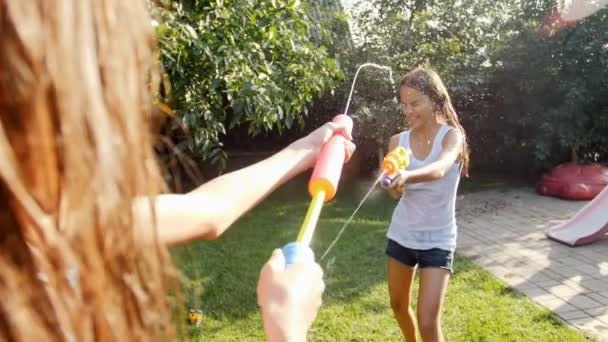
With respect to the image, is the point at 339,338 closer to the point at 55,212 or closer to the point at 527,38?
the point at 55,212

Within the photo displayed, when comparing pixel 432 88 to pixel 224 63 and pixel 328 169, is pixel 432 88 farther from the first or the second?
pixel 328 169

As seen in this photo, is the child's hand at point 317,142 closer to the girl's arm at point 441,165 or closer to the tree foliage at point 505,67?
the girl's arm at point 441,165

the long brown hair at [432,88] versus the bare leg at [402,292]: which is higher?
the long brown hair at [432,88]

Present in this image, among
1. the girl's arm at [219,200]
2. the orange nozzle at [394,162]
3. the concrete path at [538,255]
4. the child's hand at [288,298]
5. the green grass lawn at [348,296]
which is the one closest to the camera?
the child's hand at [288,298]

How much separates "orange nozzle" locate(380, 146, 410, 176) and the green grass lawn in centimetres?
98

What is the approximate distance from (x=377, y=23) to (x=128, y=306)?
361 inches

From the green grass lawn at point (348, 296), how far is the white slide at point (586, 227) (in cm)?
155

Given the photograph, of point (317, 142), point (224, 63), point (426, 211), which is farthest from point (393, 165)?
point (224, 63)

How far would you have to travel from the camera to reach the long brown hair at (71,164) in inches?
21.0

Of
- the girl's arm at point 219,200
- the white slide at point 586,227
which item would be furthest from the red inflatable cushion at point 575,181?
the girl's arm at point 219,200

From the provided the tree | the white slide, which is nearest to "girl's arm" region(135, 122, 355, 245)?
the tree

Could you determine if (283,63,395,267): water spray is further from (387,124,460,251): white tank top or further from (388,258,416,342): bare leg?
(388,258,416,342): bare leg

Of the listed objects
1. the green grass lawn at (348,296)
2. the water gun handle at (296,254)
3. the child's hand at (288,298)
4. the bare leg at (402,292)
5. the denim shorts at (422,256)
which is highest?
the water gun handle at (296,254)

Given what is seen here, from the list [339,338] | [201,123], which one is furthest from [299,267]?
[339,338]
